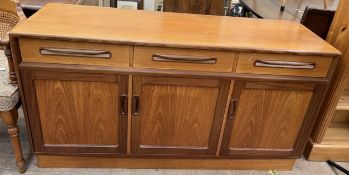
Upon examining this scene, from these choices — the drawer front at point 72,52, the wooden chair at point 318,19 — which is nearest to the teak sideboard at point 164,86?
the drawer front at point 72,52

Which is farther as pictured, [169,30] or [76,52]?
[169,30]

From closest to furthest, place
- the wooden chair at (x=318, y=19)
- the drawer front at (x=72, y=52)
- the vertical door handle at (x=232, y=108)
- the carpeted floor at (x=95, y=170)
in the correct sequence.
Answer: the drawer front at (x=72, y=52)
the vertical door handle at (x=232, y=108)
the carpeted floor at (x=95, y=170)
the wooden chair at (x=318, y=19)

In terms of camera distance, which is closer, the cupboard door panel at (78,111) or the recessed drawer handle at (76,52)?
the recessed drawer handle at (76,52)

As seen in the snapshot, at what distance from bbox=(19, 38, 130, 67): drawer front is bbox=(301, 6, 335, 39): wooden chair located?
4.06 feet

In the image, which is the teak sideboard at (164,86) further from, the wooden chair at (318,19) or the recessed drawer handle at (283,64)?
the wooden chair at (318,19)

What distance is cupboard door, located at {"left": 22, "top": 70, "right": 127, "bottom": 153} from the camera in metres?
1.34

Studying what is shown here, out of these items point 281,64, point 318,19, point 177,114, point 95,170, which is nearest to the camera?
point 281,64

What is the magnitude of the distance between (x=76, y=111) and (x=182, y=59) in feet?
1.91

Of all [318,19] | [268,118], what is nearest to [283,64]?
[268,118]

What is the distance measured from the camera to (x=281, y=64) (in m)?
1.39

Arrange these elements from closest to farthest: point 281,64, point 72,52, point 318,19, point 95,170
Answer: point 72,52, point 281,64, point 95,170, point 318,19

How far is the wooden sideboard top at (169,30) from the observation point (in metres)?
1.27

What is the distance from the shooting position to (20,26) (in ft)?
4.16

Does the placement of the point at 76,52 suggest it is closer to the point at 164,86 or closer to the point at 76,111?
the point at 76,111
